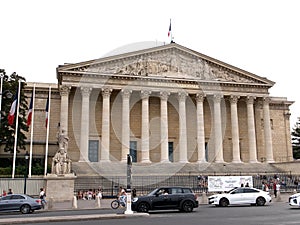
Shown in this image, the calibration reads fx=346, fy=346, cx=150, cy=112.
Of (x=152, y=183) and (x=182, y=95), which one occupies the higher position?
(x=182, y=95)

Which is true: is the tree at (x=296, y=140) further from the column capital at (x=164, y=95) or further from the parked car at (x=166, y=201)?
the parked car at (x=166, y=201)

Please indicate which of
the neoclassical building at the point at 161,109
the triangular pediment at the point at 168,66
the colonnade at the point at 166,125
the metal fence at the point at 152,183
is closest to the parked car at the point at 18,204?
the metal fence at the point at 152,183

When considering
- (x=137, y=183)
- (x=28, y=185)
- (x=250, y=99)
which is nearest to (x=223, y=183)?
(x=137, y=183)

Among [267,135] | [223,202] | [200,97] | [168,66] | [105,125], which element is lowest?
[223,202]

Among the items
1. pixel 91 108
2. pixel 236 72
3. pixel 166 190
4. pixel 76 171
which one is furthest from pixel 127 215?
pixel 236 72

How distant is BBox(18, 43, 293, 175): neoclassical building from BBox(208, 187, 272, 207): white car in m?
20.7

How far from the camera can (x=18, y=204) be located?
21.0 meters

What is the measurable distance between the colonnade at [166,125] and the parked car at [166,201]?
23.8 m

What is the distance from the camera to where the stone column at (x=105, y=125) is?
1702 inches

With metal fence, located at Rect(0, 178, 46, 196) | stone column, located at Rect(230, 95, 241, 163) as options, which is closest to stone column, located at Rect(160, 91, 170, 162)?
stone column, located at Rect(230, 95, 241, 163)

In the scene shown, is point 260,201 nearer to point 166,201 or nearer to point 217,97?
point 166,201

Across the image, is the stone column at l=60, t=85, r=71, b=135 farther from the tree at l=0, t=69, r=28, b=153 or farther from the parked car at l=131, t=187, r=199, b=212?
the parked car at l=131, t=187, r=199, b=212

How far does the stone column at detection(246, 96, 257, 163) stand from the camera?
48000mm

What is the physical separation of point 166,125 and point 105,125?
805 cm
